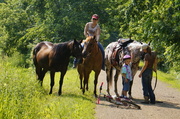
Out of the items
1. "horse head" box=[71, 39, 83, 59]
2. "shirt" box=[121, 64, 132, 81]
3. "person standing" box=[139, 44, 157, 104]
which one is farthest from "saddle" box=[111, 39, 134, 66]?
"shirt" box=[121, 64, 132, 81]

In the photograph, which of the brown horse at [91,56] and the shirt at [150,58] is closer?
the shirt at [150,58]

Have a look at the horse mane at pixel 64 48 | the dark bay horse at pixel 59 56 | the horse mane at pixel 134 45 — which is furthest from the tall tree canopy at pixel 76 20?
the horse mane at pixel 64 48

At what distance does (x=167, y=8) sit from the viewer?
11.4 m

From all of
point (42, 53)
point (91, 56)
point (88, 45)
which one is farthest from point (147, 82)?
point (42, 53)

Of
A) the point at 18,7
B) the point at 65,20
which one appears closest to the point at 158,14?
the point at 65,20

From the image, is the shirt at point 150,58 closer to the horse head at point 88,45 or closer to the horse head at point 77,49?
the horse head at point 88,45

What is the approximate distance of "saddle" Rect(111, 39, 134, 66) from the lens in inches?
437

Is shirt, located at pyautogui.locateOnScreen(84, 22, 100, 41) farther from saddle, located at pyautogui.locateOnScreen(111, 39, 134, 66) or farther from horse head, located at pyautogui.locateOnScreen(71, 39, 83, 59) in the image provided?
horse head, located at pyautogui.locateOnScreen(71, 39, 83, 59)

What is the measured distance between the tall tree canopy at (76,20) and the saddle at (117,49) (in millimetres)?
949

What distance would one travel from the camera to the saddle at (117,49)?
11109mm

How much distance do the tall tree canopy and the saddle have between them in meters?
0.95

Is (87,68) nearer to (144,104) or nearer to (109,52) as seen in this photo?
(109,52)

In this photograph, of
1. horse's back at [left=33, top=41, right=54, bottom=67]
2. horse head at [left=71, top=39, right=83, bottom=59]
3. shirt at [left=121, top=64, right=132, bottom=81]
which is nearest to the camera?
shirt at [left=121, top=64, right=132, bottom=81]

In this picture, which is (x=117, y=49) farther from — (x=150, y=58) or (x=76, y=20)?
(x=76, y=20)
